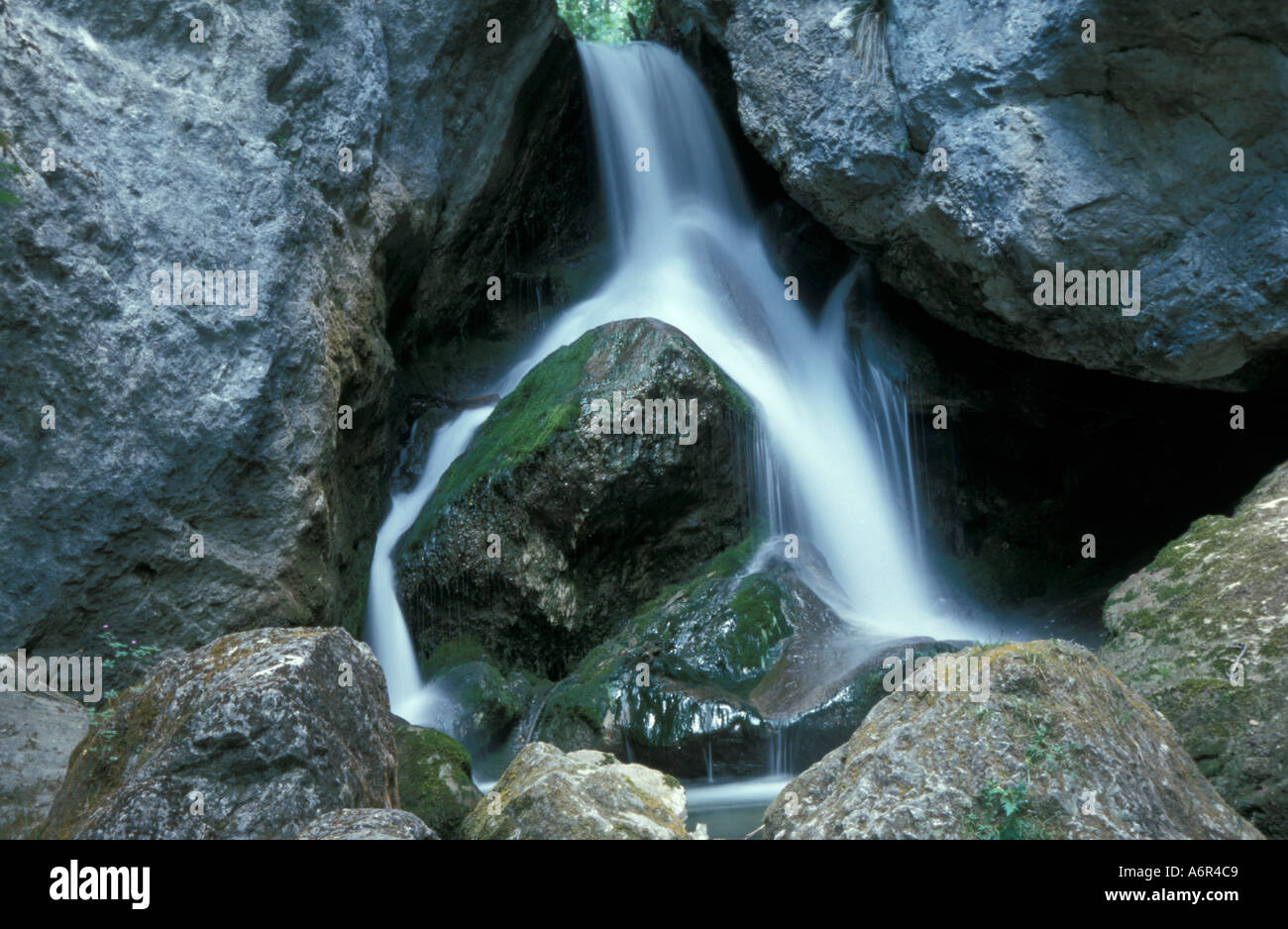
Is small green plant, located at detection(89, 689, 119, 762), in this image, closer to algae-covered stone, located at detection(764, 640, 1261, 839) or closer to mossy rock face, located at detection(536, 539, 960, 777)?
algae-covered stone, located at detection(764, 640, 1261, 839)

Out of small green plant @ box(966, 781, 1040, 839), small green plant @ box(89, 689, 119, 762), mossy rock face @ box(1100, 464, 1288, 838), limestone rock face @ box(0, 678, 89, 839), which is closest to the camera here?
small green plant @ box(966, 781, 1040, 839)

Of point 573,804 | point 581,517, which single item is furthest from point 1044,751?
point 581,517

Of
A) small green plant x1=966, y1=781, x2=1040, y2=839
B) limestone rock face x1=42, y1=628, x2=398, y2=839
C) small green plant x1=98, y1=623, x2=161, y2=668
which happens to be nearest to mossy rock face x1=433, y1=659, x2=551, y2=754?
small green plant x1=98, y1=623, x2=161, y2=668

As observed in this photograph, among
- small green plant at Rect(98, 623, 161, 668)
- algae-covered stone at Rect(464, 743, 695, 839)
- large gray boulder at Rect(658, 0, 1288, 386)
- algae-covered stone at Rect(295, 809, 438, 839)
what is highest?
large gray boulder at Rect(658, 0, 1288, 386)

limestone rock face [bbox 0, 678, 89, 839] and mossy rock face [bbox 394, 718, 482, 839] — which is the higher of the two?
limestone rock face [bbox 0, 678, 89, 839]

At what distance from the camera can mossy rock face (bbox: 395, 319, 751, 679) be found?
31.4ft

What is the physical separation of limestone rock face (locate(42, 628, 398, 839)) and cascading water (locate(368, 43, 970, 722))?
13.8 ft

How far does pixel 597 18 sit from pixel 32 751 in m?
21.4

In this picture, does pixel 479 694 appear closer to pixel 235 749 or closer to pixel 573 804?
pixel 573 804

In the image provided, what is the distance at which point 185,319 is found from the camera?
769cm

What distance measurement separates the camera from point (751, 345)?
11.8 m
